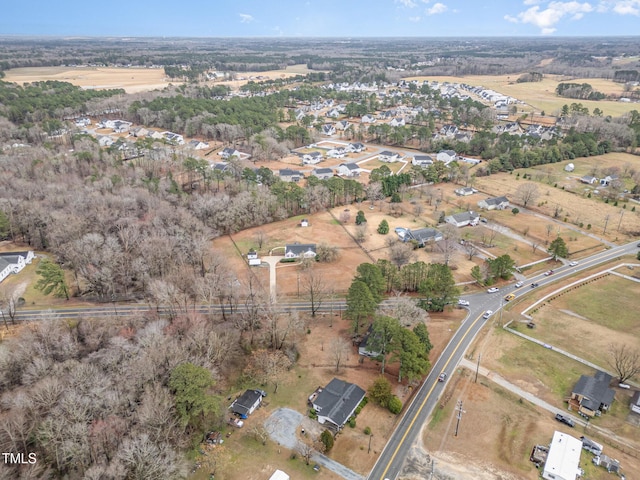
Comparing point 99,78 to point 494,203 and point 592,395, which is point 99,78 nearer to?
point 494,203

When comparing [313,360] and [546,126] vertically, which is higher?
[546,126]

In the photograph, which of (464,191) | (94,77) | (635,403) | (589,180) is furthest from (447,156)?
(94,77)

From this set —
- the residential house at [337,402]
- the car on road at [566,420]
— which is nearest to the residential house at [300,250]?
the residential house at [337,402]

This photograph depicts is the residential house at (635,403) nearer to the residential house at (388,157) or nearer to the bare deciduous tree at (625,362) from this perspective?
the bare deciduous tree at (625,362)

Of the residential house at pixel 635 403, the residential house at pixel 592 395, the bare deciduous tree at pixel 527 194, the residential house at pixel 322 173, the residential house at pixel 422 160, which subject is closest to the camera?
the residential house at pixel 592 395

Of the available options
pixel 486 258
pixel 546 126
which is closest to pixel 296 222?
pixel 486 258

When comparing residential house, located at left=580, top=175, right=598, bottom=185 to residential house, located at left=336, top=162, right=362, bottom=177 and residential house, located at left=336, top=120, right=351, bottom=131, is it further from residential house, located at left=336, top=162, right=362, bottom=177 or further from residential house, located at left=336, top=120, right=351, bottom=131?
residential house, located at left=336, top=120, right=351, bottom=131

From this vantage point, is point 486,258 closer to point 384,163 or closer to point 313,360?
point 313,360
